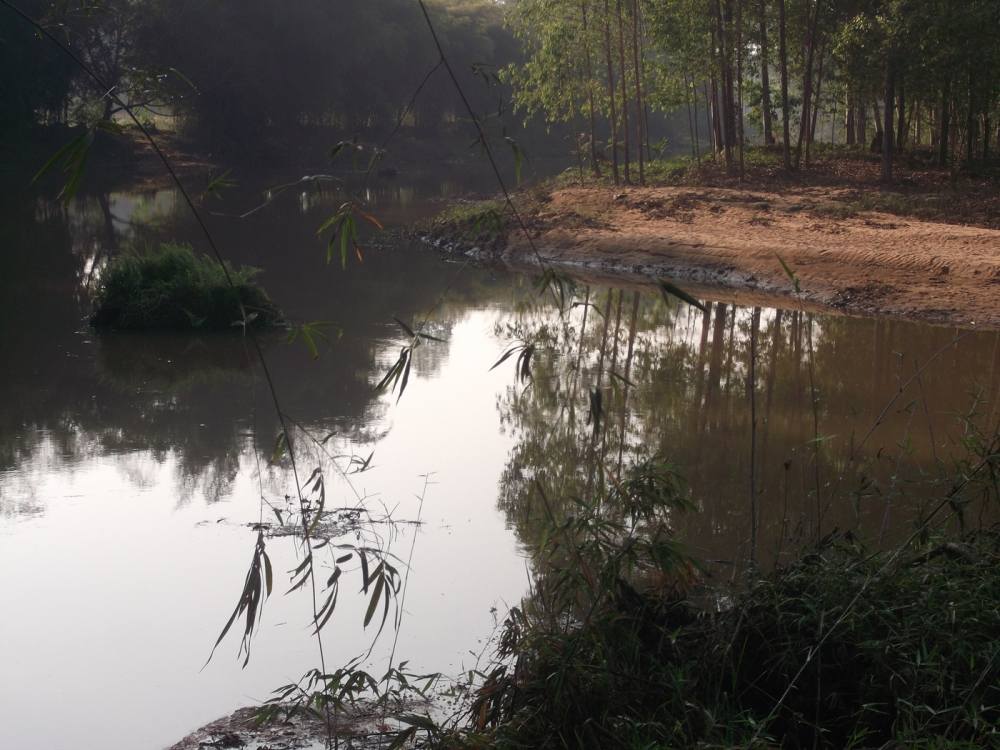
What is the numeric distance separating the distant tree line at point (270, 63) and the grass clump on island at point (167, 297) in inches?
1077

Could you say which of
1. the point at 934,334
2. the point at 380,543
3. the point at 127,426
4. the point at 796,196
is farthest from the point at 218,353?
the point at 796,196

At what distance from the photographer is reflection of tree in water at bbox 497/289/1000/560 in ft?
18.5

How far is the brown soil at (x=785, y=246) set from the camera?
1355 centimetres

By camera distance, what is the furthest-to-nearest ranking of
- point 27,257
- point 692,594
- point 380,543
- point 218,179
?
point 27,257 < point 380,543 < point 692,594 < point 218,179

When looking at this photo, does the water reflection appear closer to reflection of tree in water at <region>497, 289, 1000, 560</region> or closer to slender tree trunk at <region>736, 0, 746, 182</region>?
reflection of tree in water at <region>497, 289, 1000, 560</region>

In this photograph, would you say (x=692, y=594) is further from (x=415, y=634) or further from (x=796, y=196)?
(x=796, y=196)

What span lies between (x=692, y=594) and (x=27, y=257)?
14.9 metres

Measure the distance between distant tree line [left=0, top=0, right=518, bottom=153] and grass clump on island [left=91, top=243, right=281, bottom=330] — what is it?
1077 inches

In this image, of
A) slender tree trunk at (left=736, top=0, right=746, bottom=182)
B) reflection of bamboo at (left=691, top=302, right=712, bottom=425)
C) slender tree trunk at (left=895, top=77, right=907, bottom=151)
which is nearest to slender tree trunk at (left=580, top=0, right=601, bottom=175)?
slender tree trunk at (left=736, top=0, right=746, bottom=182)

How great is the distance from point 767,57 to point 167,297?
1728cm

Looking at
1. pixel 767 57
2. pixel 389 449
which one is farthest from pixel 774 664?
pixel 767 57

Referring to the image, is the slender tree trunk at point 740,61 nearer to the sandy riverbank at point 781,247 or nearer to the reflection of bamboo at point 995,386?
the sandy riverbank at point 781,247

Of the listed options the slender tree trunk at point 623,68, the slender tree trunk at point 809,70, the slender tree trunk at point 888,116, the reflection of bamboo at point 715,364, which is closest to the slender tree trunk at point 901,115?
the slender tree trunk at point 888,116

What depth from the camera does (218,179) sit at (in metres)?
3.13
